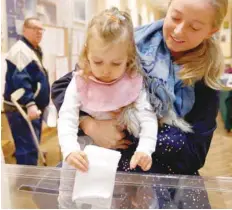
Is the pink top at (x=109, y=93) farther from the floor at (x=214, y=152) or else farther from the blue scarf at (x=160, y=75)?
the floor at (x=214, y=152)

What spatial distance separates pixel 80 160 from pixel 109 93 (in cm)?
17

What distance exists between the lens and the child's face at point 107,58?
664 millimetres

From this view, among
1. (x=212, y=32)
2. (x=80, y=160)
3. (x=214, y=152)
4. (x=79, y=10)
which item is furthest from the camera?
(x=214, y=152)

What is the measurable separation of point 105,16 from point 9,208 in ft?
1.30

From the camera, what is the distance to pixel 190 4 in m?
0.69

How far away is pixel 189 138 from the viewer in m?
0.74

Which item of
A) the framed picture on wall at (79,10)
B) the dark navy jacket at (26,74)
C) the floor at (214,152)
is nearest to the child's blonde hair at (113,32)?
the framed picture on wall at (79,10)

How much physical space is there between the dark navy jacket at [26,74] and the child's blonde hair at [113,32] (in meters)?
0.74

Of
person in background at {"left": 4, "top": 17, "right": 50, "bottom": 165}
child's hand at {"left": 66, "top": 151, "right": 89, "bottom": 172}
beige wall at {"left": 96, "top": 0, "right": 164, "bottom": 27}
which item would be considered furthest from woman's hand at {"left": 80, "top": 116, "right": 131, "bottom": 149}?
person in background at {"left": 4, "top": 17, "right": 50, "bottom": 165}

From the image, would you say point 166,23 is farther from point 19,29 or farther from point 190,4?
point 19,29

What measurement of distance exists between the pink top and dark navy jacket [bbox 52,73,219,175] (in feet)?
0.18

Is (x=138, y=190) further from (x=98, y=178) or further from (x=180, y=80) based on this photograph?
(x=180, y=80)

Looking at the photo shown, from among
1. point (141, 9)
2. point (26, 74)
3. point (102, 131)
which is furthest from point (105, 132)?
point (26, 74)

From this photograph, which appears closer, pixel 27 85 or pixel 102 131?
pixel 102 131
